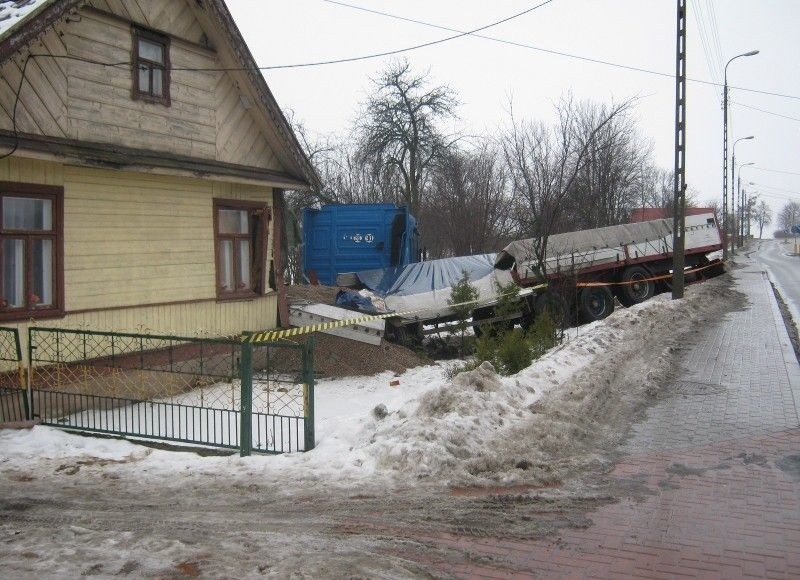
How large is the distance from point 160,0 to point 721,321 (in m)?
13.2

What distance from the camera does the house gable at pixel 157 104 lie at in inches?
350

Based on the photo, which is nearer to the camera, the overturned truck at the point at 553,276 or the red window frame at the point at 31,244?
the red window frame at the point at 31,244

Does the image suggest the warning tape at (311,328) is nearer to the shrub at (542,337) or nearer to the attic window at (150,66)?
the shrub at (542,337)

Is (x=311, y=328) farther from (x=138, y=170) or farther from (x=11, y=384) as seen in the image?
(x=11, y=384)

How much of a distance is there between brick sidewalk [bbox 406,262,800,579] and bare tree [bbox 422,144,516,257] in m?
20.3

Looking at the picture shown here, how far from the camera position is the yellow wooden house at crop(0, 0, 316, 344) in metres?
8.66

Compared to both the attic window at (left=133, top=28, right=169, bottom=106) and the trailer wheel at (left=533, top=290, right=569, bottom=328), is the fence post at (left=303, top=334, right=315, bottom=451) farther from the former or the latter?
the trailer wheel at (left=533, top=290, right=569, bottom=328)

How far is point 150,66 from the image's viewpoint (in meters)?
10.5

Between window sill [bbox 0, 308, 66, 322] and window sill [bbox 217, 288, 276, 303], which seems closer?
window sill [bbox 0, 308, 66, 322]

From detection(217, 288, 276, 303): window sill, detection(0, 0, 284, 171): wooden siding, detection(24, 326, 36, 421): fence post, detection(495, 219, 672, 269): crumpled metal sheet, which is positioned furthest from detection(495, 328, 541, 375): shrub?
detection(24, 326, 36, 421): fence post

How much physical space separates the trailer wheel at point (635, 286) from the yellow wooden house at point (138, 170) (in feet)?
33.0

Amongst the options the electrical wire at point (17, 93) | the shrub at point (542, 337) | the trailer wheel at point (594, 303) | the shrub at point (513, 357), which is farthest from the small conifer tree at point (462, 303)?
the electrical wire at point (17, 93)

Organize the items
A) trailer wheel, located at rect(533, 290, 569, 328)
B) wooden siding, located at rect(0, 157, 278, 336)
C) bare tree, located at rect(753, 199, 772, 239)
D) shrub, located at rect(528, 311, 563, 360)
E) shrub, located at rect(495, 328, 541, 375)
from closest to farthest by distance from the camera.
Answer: wooden siding, located at rect(0, 157, 278, 336)
shrub, located at rect(495, 328, 541, 375)
shrub, located at rect(528, 311, 563, 360)
trailer wheel, located at rect(533, 290, 569, 328)
bare tree, located at rect(753, 199, 772, 239)

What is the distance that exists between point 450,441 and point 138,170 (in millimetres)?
6010
